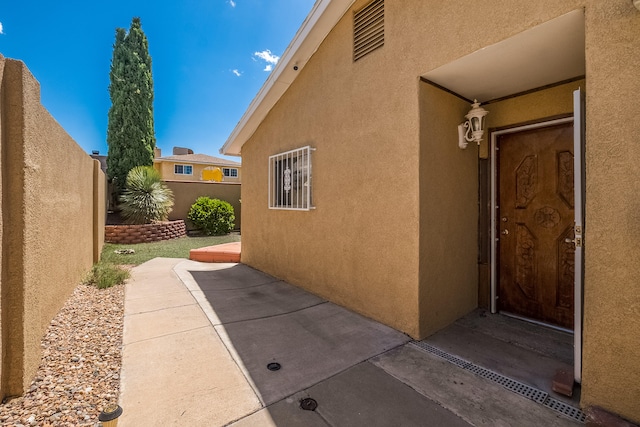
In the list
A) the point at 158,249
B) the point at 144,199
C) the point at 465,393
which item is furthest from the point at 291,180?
the point at 144,199

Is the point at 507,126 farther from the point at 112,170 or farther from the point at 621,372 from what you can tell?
the point at 112,170

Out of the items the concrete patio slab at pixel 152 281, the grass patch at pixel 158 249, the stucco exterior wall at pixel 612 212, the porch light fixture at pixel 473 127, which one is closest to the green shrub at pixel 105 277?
Result: the concrete patio slab at pixel 152 281

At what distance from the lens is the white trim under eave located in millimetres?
4637

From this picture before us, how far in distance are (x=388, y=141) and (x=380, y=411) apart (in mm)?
3094

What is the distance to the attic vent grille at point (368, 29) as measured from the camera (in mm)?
4066

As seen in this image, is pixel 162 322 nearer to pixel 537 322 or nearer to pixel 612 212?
pixel 612 212

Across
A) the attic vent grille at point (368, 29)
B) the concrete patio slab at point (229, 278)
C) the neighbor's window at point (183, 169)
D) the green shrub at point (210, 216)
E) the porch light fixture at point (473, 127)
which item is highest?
the neighbor's window at point (183, 169)

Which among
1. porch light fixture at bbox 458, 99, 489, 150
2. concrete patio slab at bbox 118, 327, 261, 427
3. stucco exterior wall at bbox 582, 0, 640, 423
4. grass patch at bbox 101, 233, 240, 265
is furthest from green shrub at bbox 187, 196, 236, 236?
stucco exterior wall at bbox 582, 0, 640, 423

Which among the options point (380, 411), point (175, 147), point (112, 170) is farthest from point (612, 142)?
point (175, 147)

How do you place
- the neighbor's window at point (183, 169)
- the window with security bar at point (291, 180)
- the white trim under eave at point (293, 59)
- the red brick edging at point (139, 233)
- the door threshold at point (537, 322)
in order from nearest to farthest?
1. the door threshold at point (537, 322)
2. the white trim under eave at point (293, 59)
3. the window with security bar at point (291, 180)
4. the red brick edging at point (139, 233)
5. the neighbor's window at point (183, 169)

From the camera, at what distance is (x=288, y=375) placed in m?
→ 2.83

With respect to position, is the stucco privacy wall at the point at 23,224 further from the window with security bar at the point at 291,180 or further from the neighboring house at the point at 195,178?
the neighboring house at the point at 195,178

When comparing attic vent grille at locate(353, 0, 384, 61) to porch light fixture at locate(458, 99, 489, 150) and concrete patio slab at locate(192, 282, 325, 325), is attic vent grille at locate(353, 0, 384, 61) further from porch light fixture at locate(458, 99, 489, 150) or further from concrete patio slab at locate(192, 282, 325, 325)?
concrete patio slab at locate(192, 282, 325, 325)

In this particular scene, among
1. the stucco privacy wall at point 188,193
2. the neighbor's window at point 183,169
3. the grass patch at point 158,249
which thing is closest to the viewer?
the grass patch at point 158,249
